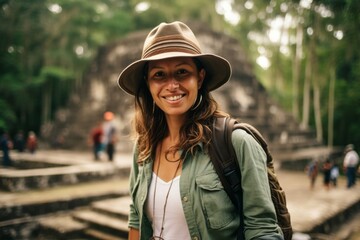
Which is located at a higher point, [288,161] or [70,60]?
[70,60]

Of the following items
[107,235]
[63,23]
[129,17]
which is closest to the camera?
[107,235]

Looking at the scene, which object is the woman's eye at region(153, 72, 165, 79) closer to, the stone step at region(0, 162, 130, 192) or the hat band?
the hat band

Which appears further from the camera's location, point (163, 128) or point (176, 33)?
point (163, 128)

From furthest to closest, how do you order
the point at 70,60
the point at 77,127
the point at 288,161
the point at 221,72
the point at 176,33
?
1. the point at 70,60
2. the point at 77,127
3. the point at 288,161
4. the point at 221,72
5. the point at 176,33

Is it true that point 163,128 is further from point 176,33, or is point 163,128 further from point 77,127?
point 77,127

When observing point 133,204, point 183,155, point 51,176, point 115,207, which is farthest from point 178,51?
point 51,176

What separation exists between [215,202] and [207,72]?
74cm

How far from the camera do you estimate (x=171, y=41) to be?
63.9 inches

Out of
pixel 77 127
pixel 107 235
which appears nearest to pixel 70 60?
pixel 77 127

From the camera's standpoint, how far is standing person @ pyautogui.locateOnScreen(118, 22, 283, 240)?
4.57ft

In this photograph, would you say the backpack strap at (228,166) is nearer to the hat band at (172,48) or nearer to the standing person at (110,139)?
the hat band at (172,48)

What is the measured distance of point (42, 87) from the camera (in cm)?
2236

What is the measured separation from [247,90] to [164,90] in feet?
57.1

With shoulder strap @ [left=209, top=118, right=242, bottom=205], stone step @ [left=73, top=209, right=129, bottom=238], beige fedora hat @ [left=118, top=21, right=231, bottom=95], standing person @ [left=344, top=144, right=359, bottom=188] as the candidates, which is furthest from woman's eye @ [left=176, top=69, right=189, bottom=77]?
standing person @ [left=344, top=144, right=359, bottom=188]
